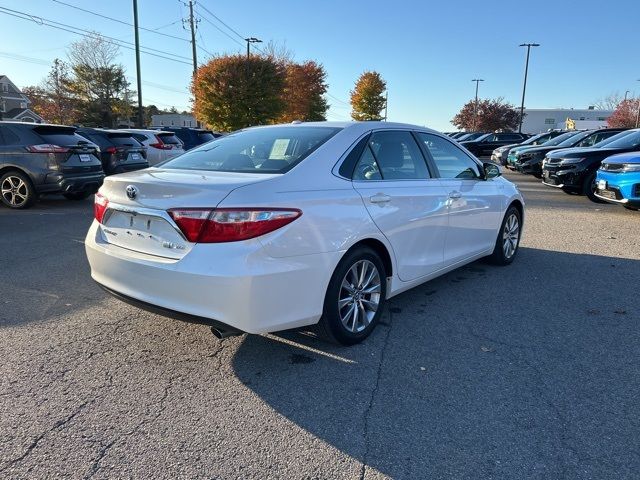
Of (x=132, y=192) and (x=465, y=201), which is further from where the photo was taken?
(x=465, y=201)

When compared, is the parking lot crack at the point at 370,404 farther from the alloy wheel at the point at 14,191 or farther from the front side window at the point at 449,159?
the alloy wheel at the point at 14,191

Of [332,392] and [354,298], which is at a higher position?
[354,298]

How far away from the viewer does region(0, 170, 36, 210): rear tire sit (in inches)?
362

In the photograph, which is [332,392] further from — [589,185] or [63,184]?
[589,185]

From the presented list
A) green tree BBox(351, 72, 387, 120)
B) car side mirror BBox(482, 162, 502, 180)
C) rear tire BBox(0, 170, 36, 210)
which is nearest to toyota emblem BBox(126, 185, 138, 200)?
car side mirror BBox(482, 162, 502, 180)

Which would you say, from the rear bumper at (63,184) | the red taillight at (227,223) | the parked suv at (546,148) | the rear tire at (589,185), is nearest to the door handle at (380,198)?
the red taillight at (227,223)

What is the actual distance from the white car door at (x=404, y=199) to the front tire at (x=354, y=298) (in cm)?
26

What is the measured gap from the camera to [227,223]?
2.82m

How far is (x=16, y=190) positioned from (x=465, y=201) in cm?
850

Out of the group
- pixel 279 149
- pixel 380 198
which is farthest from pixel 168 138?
pixel 380 198

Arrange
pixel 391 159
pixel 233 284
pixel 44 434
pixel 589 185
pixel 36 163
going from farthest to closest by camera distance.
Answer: pixel 589 185
pixel 36 163
pixel 391 159
pixel 233 284
pixel 44 434

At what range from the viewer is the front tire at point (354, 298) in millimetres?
3352

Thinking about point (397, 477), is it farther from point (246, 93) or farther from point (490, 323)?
point (246, 93)

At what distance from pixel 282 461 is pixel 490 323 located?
239 cm
